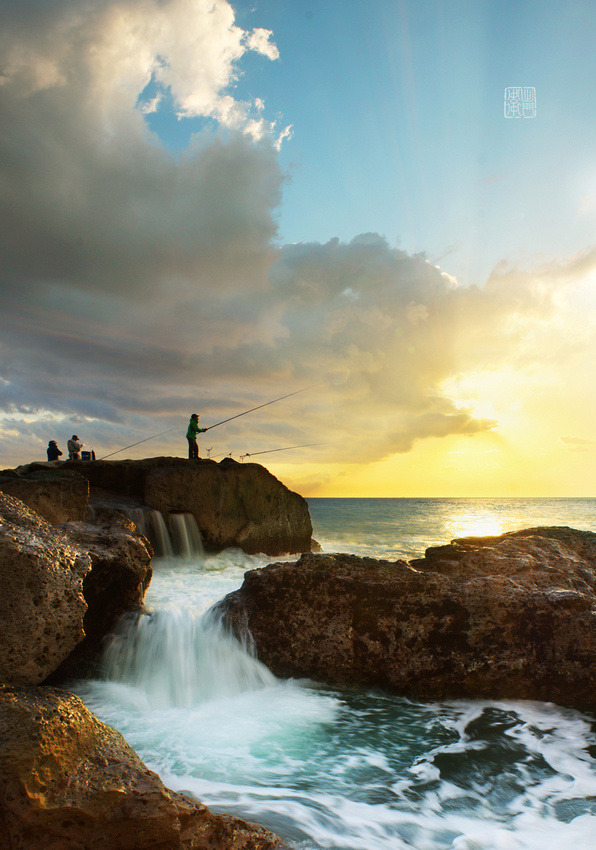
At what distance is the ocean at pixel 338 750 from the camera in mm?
3252

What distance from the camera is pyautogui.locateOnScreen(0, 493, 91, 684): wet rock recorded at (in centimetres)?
349

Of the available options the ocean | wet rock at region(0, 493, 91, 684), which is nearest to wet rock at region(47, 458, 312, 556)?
the ocean

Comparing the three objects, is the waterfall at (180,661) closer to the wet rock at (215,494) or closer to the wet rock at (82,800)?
the wet rock at (82,800)

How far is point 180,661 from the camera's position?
568 centimetres

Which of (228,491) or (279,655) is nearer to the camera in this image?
(279,655)

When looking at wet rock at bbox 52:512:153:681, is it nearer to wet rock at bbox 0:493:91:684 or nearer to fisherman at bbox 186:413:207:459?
wet rock at bbox 0:493:91:684

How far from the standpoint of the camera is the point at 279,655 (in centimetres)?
559

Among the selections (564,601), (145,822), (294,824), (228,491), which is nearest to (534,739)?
(564,601)

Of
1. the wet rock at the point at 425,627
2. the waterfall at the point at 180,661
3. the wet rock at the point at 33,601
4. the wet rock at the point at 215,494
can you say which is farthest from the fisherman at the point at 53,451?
the wet rock at the point at 33,601

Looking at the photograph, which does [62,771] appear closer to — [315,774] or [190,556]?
[315,774]

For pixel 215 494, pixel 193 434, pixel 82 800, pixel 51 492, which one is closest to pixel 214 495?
pixel 215 494

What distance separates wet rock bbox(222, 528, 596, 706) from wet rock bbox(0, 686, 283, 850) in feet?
8.99

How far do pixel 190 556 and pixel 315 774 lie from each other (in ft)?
30.4

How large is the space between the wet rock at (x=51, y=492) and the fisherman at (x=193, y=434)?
645 cm
